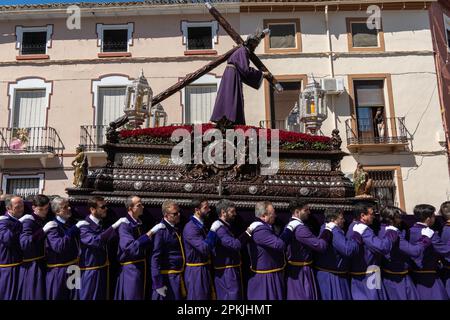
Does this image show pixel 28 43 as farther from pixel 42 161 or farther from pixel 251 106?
pixel 251 106

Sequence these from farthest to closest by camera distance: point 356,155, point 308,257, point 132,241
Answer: point 356,155 → point 308,257 → point 132,241

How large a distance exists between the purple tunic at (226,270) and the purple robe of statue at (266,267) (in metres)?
0.18

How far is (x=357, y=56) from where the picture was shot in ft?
49.0

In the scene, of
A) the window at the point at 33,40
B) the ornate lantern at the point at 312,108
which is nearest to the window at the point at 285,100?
the ornate lantern at the point at 312,108

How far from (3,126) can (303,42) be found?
10.9 m

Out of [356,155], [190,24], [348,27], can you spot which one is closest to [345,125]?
[356,155]

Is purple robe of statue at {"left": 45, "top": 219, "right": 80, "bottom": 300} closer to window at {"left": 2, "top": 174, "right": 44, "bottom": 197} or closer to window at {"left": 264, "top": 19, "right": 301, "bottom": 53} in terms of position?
window at {"left": 2, "top": 174, "right": 44, "bottom": 197}

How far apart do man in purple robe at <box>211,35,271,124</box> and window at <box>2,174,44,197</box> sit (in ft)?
30.5

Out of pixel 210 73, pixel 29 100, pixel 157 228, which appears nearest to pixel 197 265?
pixel 157 228

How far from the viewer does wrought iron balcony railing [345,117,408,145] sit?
14023 mm

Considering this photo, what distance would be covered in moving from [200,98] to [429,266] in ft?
37.3

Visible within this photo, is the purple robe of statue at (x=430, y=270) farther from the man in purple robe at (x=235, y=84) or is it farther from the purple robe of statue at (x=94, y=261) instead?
the man in purple robe at (x=235, y=84)

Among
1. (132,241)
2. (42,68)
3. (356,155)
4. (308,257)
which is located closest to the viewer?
(132,241)

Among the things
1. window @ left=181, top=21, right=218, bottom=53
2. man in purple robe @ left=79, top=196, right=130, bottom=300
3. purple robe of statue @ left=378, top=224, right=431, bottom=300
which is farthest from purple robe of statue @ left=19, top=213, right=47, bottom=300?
window @ left=181, top=21, right=218, bottom=53
